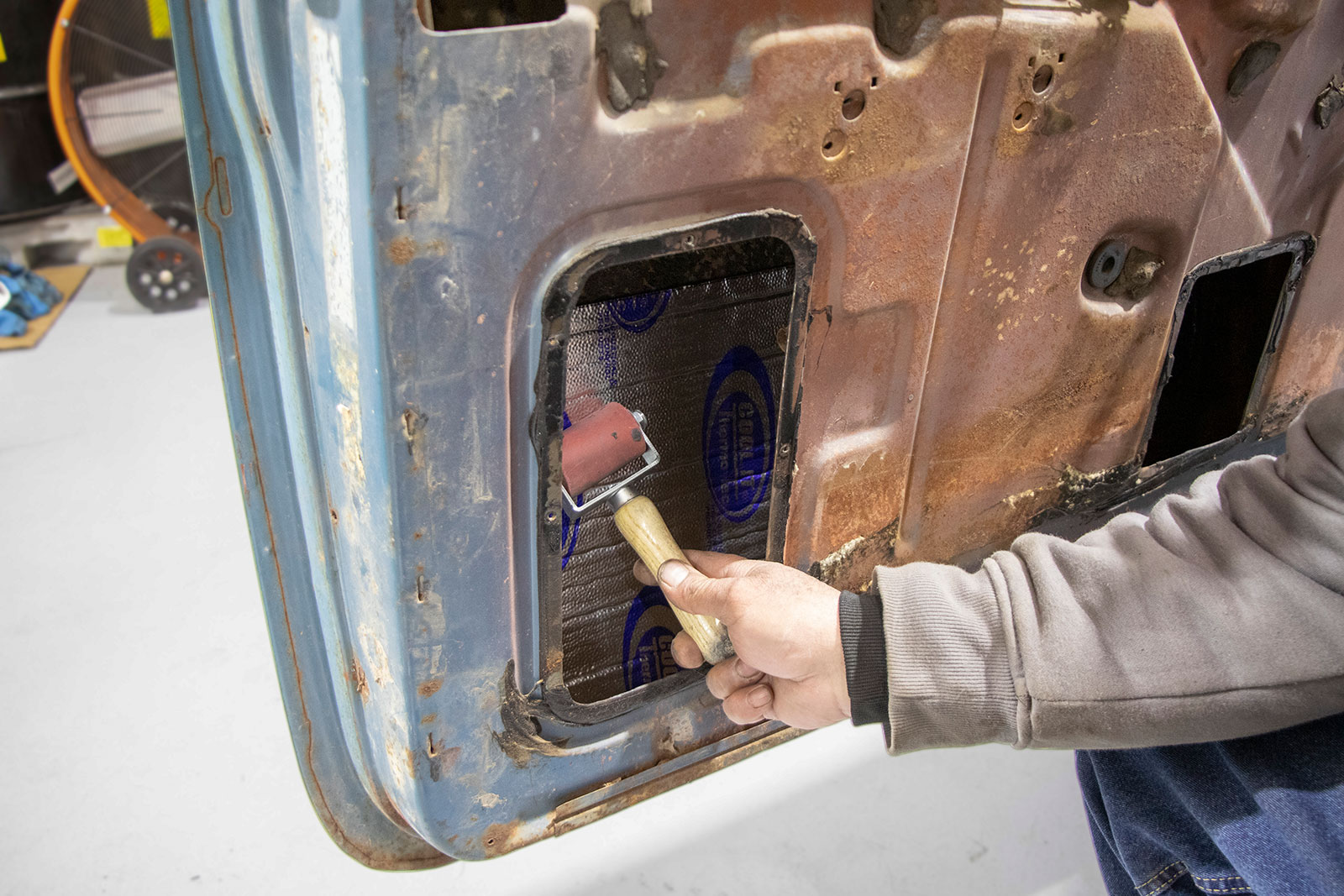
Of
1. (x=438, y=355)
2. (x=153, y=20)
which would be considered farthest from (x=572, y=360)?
(x=153, y=20)

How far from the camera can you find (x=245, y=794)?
1.69 metres

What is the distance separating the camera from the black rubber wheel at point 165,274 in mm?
3381

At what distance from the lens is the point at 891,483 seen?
1.19 metres

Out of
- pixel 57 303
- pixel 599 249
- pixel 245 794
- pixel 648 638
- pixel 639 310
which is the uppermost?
pixel 599 249

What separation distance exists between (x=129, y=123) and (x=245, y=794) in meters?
2.78

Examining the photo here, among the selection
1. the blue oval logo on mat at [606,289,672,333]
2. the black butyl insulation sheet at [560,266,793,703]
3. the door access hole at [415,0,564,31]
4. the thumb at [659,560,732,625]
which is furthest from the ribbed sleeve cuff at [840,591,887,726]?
the door access hole at [415,0,564,31]

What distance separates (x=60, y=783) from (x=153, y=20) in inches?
112

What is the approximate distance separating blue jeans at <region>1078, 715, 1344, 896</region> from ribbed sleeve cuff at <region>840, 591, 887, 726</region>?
0.33 m

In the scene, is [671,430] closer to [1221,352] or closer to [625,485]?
[625,485]

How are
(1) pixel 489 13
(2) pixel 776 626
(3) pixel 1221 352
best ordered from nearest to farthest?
(1) pixel 489 13 < (2) pixel 776 626 < (3) pixel 1221 352

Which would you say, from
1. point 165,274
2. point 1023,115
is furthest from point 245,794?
point 165,274

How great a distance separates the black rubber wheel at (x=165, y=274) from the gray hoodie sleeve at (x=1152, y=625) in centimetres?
324

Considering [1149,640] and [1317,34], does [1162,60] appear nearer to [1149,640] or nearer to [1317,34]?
[1317,34]

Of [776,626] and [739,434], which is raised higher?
[739,434]
